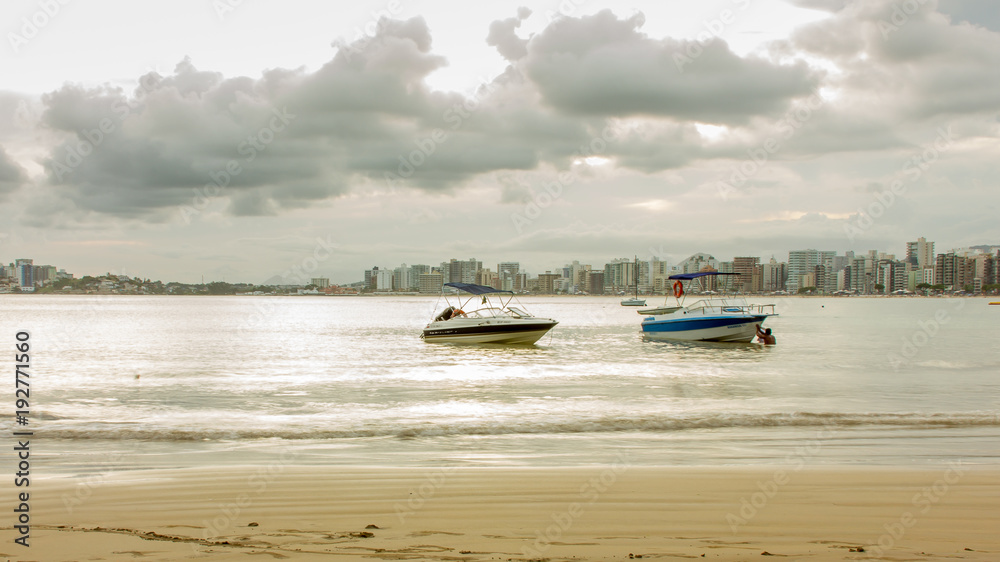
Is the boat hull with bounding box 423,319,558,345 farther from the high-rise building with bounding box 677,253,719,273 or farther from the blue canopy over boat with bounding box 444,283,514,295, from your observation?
the high-rise building with bounding box 677,253,719,273

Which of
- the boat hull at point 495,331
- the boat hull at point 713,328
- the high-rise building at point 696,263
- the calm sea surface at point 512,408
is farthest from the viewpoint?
the high-rise building at point 696,263

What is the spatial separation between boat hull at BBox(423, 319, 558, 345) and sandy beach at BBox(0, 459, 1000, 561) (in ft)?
90.9

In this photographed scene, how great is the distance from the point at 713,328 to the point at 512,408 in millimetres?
27157

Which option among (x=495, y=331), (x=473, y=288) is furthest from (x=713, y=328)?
(x=473, y=288)

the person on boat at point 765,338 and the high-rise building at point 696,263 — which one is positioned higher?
the high-rise building at point 696,263

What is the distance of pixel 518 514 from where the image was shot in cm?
702

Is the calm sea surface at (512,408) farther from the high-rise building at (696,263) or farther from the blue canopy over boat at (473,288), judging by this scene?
the high-rise building at (696,263)

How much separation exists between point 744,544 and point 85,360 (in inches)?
1409

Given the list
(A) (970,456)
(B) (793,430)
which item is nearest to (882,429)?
(B) (793,430)

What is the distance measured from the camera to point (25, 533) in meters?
6.32

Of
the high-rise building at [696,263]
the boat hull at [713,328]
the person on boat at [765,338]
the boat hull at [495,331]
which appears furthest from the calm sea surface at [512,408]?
the high-rise building at [696,263]

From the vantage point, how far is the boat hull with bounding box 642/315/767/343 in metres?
39.6

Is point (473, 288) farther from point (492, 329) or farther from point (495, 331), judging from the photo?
point (495, 331)

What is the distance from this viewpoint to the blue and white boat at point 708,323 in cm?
3962
